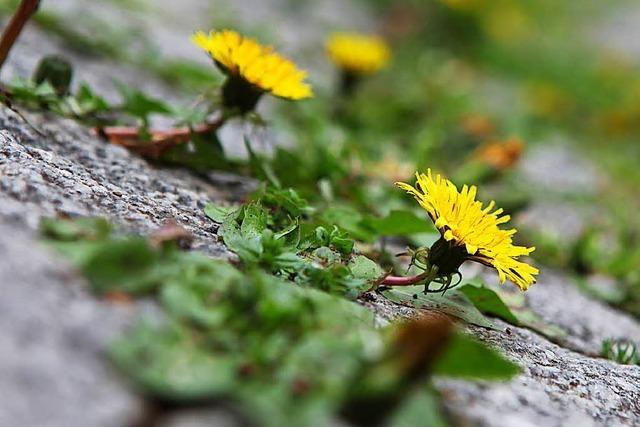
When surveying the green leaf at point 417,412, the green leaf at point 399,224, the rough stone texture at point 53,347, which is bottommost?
the rough stone texture at point 53,347

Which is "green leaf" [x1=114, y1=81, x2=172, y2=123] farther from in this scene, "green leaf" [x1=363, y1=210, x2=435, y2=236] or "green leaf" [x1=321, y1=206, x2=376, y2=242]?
"green leaf" [x1=363, y1=210, x2=435, y2=236]

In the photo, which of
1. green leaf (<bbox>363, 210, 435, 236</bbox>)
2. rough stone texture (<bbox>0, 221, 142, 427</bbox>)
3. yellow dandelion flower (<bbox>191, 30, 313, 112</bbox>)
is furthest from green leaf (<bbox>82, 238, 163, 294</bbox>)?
green leaf (<bbox>363, 210, 435, 236</bbox>)

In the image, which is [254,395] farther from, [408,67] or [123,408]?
[408,67]

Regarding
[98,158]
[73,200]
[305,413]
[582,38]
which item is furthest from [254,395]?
[582,38]

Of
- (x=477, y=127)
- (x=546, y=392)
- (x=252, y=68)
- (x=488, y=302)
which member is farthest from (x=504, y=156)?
(x=546, y=392)

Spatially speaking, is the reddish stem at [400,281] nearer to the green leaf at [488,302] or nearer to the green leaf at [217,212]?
the green leaf at [488,302]

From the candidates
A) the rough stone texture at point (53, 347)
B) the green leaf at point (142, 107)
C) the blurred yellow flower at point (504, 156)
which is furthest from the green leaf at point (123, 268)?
the blurred yellow flower at point (504, 156)

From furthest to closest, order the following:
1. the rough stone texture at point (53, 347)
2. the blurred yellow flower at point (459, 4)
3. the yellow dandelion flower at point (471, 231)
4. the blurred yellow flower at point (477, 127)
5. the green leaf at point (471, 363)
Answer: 1. the blurred yellow flower at point (459, 4)
2. the blurred yellow flower at point (477, 127)
3. the yellow dandelion flower at point (471, 231)
4. the green leaf at point (471, 363)
5. the rough stone texture at point (53, 347)
